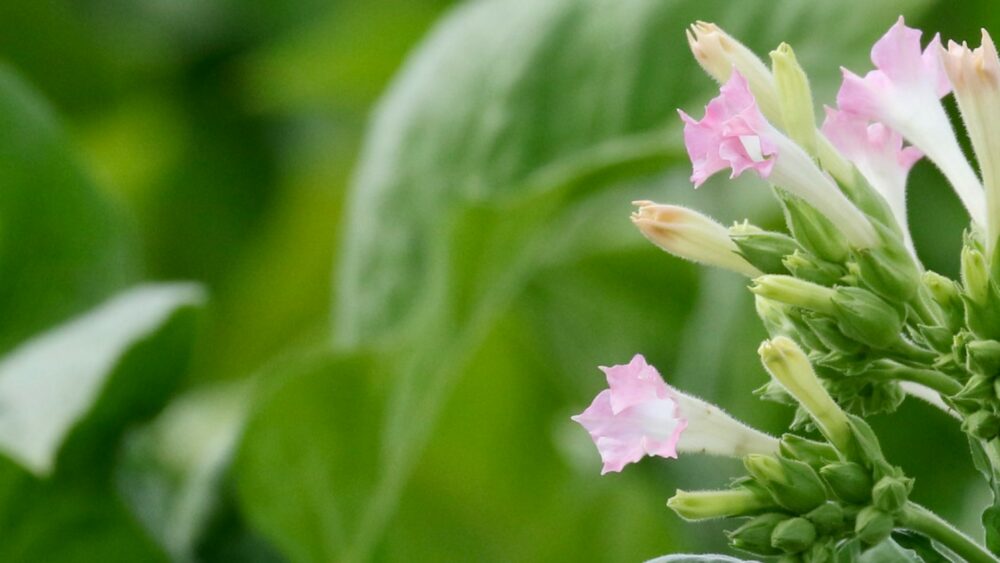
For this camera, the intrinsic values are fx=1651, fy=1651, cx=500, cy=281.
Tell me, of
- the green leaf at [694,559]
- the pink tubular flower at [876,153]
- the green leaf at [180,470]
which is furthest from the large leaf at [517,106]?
the green leaf at [694,559]

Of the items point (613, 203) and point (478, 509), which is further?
point (613, 203)

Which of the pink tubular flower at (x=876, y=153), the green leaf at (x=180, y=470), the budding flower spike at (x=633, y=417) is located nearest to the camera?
the budding flower spike at (x=633, y=417)

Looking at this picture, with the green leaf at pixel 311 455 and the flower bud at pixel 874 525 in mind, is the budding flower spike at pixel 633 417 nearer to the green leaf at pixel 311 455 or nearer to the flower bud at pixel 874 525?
the flower bud at pixel 874 525

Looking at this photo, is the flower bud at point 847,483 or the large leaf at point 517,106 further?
the large leaf at point 517,106

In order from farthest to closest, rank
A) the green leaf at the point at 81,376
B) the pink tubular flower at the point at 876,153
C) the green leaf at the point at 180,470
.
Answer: the green leaf at the point at 180,470
the green leaf at the point at 81,376
the pink tubular flower at the point at 876,153

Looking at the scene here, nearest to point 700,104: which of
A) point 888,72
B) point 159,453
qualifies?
point 159,453

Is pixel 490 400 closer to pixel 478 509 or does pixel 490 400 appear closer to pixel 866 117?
pixel 478 509

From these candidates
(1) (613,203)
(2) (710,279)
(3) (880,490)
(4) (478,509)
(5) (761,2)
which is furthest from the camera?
(1) (613,203)

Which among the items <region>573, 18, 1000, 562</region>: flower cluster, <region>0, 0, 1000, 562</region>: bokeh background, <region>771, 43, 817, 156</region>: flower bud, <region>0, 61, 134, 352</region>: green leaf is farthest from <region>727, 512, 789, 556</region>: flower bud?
<region>0, 61, 134, 352</region>: green leaf
